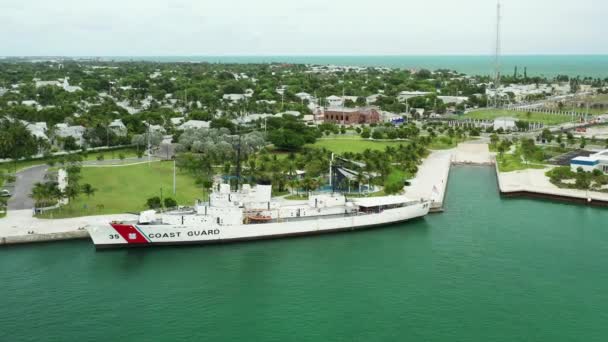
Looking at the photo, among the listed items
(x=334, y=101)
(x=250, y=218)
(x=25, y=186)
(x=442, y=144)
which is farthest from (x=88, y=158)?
(x=334, y=101)

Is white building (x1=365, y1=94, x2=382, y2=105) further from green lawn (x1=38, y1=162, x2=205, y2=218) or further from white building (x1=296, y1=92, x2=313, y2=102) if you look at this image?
green lawn (x1=38, y1=162, x2=205, y2=218)

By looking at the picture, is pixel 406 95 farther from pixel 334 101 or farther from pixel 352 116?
pixel 352 116

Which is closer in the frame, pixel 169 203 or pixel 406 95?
pixel 169 203

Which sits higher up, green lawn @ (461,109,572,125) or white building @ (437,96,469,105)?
white building @ (437,96,469,105)

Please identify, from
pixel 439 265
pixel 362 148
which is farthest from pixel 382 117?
pixel 439 265

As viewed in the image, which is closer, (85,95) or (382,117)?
(382,117)

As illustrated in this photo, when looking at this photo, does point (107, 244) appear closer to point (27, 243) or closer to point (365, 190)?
point (27, 243)

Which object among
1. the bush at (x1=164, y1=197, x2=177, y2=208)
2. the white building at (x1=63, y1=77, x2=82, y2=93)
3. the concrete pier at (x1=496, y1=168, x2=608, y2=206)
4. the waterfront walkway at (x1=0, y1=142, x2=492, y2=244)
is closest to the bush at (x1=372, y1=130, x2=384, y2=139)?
the waterfront walkway at (x1=0, y1=142, x2=492, y2=244)
